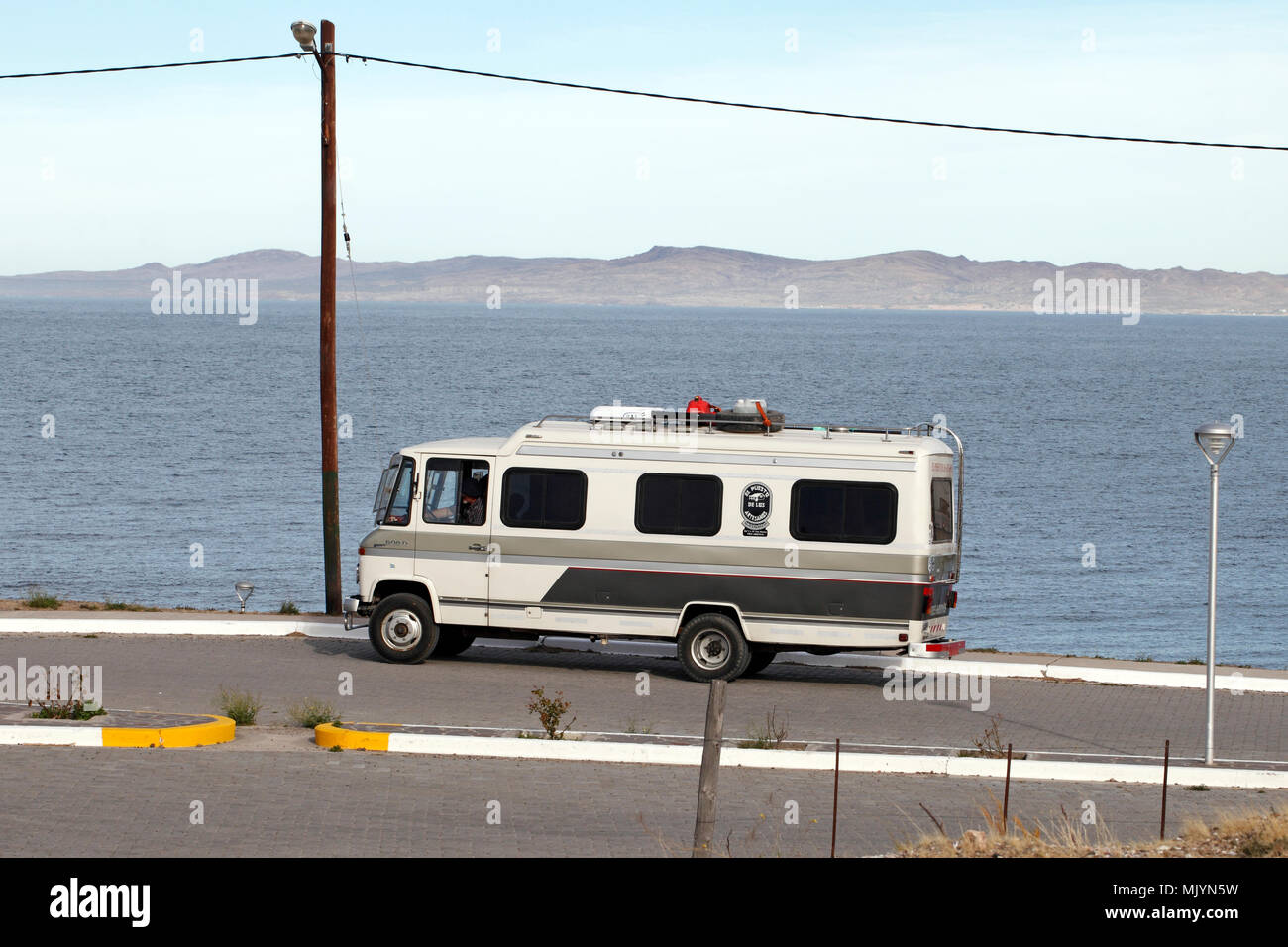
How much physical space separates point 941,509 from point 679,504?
2994mm

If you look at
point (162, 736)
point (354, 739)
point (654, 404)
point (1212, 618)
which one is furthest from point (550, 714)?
point (654, 404)

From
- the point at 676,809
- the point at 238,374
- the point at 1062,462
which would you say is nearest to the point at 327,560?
the point at 676,809

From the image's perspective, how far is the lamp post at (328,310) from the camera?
842 inches

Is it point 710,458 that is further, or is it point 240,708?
point 710,458

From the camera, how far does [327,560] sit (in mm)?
21906

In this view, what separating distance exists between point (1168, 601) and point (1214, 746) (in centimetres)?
2440

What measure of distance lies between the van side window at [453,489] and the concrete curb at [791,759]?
4.53 m

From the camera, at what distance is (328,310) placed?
22.0 meters

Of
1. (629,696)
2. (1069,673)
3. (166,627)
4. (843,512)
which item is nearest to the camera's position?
(629,696)

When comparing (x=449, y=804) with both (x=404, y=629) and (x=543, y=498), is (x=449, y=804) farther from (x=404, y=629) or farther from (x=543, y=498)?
(x=404, y=629)

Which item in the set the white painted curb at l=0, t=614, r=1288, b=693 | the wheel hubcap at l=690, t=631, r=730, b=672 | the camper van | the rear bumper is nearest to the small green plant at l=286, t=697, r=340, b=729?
the camper van
